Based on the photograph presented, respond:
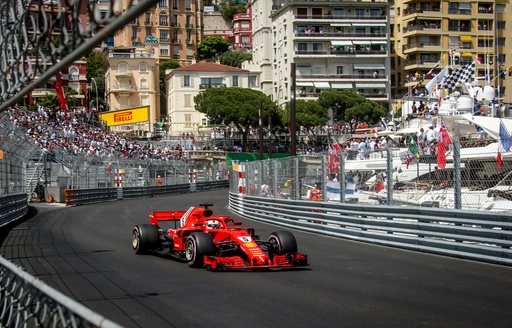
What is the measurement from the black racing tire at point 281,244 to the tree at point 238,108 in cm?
5895

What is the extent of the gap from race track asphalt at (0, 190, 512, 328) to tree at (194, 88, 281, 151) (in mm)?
56539

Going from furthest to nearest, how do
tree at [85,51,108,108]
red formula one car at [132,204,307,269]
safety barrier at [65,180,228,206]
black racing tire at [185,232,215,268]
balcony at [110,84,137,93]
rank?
tree at [85,51,108,108]
balcony at [110,84,137,93]
safety barrier at [65,180,228,206]
black racing tire at [185,232,215,268]
red formula one car at [132,204,307,269]

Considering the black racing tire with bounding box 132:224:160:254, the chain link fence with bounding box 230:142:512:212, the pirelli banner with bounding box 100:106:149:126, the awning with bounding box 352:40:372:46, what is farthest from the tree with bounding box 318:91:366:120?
the black racing tire with bounding box 132:224:160:254

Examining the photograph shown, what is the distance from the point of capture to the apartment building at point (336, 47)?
269ft

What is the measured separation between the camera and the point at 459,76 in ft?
96.7

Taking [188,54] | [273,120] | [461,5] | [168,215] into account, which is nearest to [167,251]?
[168,215]

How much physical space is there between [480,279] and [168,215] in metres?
6.15

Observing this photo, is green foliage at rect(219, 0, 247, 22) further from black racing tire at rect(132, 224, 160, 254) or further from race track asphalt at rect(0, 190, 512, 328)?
black racing tire at rect(132, 224, 160, 254)

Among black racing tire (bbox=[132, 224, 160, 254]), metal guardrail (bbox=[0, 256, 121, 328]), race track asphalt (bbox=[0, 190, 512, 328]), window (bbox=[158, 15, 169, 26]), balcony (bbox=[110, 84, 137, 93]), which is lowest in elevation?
race track asphalt (bbox=[0, 190, 512, 328])

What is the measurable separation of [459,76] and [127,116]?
126ft

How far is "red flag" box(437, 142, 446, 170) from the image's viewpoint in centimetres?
1402

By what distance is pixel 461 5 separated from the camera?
79.4m

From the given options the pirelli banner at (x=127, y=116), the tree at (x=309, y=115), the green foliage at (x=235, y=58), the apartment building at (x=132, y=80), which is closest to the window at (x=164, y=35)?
the green foliage at (x=235, y=58)

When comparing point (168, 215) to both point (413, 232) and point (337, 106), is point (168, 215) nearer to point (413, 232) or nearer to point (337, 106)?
point (413, 232)
